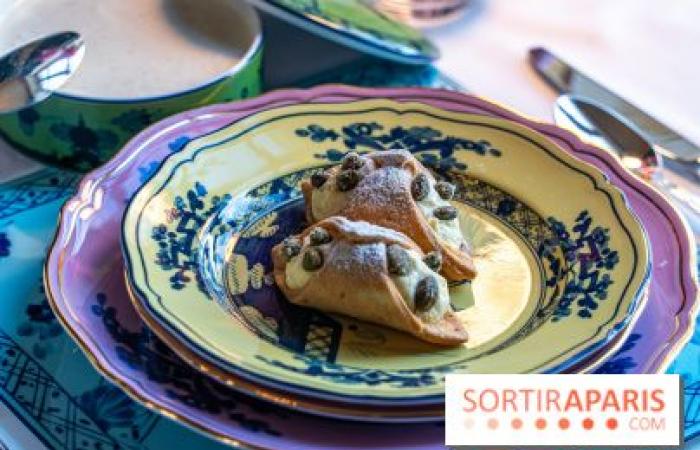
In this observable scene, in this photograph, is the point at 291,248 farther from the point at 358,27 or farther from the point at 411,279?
the point at 358,27

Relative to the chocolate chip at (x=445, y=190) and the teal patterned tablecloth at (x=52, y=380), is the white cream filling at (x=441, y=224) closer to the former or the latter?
the chocolate chip at (x=445, y=190)

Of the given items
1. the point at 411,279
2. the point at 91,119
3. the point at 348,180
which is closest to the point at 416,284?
the point at 411,279

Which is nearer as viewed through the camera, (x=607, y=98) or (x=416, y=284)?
(x=416, y=284)

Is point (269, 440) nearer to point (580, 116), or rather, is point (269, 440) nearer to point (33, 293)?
point (33, 293)

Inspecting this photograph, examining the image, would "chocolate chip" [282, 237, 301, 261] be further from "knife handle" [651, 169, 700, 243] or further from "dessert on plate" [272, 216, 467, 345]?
"knife handle" [651, 169, 700, 243]

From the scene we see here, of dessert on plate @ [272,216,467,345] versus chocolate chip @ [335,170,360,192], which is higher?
chocolate chip @ [335,170,360,192]

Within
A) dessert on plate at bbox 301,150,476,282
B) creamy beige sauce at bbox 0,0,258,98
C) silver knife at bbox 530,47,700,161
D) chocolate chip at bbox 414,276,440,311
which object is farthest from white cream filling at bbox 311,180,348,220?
silver knife at bbox 530,47,700,161
